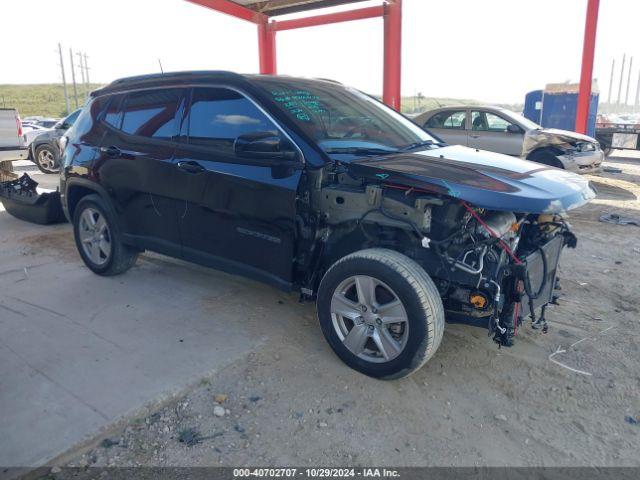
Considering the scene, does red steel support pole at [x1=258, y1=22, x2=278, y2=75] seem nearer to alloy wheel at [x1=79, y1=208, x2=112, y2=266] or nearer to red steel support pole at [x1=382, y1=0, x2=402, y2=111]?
red steel support pole at [x1=382, y1=0, x2=402, y2=111]

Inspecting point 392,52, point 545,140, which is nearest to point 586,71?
point 545,140

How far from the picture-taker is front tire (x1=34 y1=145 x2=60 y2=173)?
1288 centimetres

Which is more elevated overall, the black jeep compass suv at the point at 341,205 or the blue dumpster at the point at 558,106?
the blue dumpster at the point at 558,106

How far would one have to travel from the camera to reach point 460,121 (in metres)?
11.0

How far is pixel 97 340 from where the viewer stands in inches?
148

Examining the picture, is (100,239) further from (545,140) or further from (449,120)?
(545,140)

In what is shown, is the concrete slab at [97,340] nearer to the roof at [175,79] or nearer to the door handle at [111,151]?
the door handle at [111,151]

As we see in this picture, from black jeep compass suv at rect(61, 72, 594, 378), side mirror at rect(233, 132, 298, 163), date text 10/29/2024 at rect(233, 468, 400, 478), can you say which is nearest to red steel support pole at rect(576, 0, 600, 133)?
black jeep compass suv at rect(61, 72, 594, 378)

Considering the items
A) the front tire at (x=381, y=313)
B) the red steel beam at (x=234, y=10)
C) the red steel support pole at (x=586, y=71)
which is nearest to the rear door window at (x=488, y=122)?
the red steel support pole at (x=586, y=71)

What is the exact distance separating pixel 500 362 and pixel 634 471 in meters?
1.09

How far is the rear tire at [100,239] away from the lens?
487 cm

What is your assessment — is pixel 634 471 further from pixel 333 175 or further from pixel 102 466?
pixel 102 466

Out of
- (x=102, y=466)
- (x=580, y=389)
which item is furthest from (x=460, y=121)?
(x=102, y=466)

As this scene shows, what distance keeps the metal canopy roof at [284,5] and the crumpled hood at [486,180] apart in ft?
28.3
